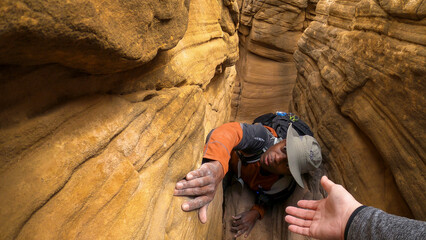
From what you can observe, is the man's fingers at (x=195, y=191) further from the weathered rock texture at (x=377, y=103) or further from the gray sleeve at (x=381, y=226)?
the weathered rock texture at (x=377, y=103)

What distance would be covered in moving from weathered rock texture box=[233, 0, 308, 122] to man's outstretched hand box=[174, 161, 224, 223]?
688cm

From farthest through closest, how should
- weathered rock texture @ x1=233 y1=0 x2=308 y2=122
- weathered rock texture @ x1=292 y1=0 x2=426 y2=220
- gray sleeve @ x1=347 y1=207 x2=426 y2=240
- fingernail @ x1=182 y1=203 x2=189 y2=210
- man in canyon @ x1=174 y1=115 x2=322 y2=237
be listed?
weathered rock texture @ x1=233 y1=0 x2=308 y2=122 → weathered rock texture @ x1=292 y1=0 x2=426 y2=220 → man in canyon @ x1=174 y1=115 x2=322 y2=237 → fingernail @ x1=182 y1=203 x2=189 y2=210 → gray sleeve @ x1=347 y1=207 x2=426 y2=240

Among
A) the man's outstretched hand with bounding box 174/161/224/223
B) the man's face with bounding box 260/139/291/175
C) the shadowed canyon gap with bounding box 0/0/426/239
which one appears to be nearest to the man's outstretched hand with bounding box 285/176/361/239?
the man's outstretched hand with bounding box 174/161/224/223

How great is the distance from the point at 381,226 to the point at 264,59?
7958mm

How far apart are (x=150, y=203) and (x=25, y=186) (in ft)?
2.03

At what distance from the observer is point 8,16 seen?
642 millimetres

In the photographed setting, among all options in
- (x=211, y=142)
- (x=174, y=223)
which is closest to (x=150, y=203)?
(x=174, y=223)

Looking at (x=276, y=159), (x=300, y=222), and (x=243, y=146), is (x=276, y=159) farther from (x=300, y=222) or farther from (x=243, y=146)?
(x=300, y=222)

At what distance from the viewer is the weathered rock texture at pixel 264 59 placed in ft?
25.7

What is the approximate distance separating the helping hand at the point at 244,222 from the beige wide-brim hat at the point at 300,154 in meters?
1.02

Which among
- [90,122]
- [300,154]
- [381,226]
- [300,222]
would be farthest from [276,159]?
[90,122]

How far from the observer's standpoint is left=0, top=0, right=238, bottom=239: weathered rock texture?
0.81 metres

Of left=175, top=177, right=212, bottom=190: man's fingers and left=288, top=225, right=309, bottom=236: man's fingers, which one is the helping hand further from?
left=175, top=177, right=212, bottom=190: man's fingers

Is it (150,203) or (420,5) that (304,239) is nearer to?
(150,203)
